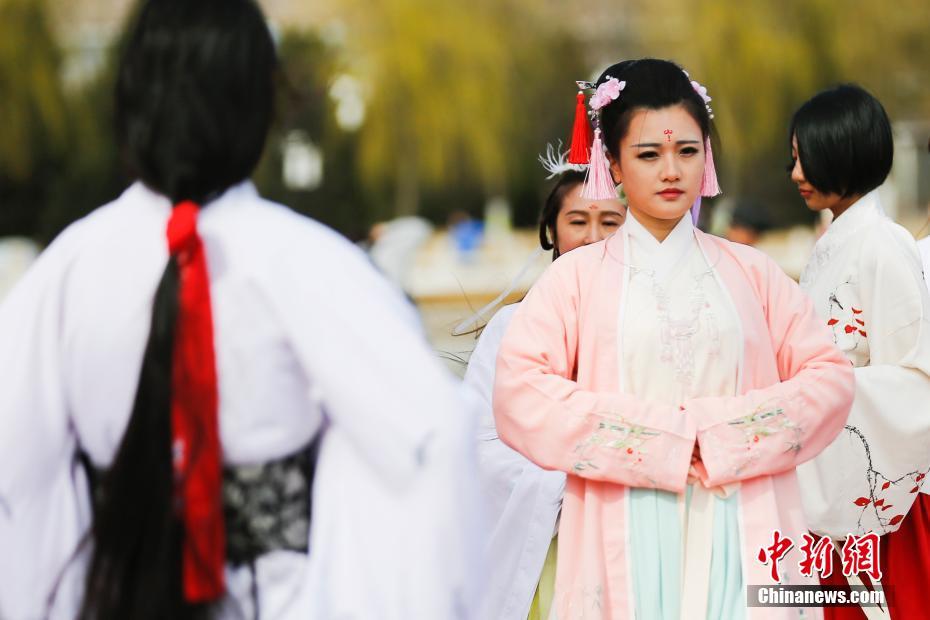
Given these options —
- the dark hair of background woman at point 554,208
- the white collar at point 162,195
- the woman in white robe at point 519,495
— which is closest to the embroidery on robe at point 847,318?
the woman in white robe at point 519,495

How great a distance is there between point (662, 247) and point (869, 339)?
94 centimetres

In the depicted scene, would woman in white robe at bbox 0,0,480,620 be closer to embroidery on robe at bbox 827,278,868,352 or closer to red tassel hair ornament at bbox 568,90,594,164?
red tassel hair ornament at bbox 568,90,594,164

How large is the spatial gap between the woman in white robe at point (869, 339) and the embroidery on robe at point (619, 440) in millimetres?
1105

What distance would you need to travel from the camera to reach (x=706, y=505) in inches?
98.8

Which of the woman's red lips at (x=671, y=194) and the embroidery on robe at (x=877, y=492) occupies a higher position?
the woman's red lips at (x=671, y=194)

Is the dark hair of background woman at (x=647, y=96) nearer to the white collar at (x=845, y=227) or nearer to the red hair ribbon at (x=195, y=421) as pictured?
the white collar at (x=845, y=227)

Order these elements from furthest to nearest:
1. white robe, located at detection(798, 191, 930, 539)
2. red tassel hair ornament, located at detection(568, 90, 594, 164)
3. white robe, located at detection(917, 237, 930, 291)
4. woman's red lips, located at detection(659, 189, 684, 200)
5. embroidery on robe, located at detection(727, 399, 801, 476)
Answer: white robe, located at detection(917, 237, 930, 291) → white robe, located at detection(798, 191, 930, 539) → red tassel hair ornament, located at detection(568, 90, 594, 164) → woman's red lips, located at detection(659, 189, 684, 200) → embroidery on robe, located at detection(727, 399, 801, 476)

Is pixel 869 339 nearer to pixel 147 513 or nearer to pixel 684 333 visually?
pixel 684 333

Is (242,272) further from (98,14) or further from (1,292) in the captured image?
(98,14)

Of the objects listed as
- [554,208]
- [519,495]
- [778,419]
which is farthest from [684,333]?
[554,208]

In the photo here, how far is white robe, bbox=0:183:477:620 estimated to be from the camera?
184 centimetres

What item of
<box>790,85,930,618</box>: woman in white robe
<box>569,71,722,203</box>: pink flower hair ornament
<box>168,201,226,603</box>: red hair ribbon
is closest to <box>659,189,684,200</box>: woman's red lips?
<box>569,71,722,203</box>: pink flower hair ornament

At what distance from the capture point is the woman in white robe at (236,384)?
184 centimetres

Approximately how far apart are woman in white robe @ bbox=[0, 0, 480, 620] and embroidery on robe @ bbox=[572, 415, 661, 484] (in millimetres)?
599
